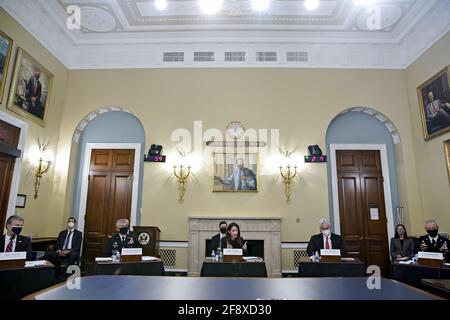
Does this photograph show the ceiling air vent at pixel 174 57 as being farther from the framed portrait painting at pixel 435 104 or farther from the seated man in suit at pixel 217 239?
the framed portrait painting at pixel 435 104

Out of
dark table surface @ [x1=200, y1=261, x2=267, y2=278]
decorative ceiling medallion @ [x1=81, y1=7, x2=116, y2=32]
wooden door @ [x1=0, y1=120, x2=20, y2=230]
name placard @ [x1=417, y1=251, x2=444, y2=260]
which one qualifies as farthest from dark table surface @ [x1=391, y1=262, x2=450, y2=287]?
decorative ceiling medallion @ [x1=81, y1=7, x2=116, y2=32]

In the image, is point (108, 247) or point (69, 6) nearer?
point (108, 247)

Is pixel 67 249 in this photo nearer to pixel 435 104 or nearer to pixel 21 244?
pixel 21 244

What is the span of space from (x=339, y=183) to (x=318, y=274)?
3.59 metres

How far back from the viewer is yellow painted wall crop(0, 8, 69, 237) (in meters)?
5.78

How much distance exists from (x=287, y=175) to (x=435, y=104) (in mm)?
3721

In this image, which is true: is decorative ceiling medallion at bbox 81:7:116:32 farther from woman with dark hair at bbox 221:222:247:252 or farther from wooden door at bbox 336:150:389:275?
wooden door at bbox 336:150:389:275

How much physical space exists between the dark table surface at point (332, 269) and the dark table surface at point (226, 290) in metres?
1.64

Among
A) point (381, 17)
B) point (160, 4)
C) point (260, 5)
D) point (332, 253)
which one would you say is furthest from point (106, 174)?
point (381, 17)

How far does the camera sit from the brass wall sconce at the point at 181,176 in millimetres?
6895

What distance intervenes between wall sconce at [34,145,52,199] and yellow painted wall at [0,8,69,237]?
0.32ft
